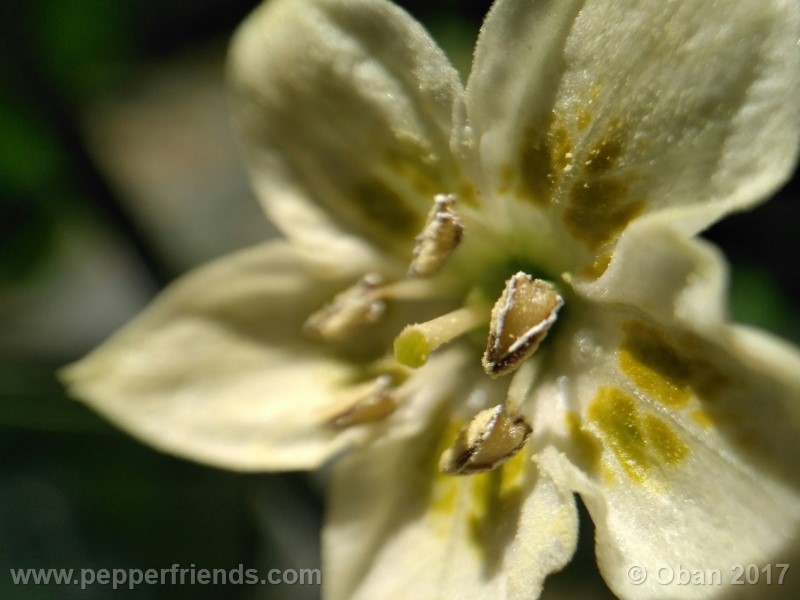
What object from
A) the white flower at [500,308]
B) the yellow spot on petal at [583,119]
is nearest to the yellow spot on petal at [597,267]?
the white flower at [500,308]

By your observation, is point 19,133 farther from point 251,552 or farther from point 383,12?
point 383,12

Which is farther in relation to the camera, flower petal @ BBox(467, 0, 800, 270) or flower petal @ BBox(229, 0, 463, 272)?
flower petal @ BBox(229, 0, 463, 272)

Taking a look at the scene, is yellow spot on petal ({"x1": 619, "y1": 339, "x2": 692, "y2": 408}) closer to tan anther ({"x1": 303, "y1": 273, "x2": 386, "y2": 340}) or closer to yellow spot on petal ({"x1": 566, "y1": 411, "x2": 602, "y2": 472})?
yellow spot on petal ({"x1": 566, "y1": 411, "x2": 602, "y2": 472})

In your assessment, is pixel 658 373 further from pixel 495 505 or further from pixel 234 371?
pixel 234 371

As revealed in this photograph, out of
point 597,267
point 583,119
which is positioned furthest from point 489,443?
point 583,119

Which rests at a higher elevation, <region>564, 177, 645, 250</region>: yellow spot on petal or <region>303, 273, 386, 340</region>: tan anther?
<region>564, 177, 645, 250</region>: yellow spot on petal

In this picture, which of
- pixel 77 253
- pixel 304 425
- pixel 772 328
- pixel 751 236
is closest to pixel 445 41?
pixel 751 236

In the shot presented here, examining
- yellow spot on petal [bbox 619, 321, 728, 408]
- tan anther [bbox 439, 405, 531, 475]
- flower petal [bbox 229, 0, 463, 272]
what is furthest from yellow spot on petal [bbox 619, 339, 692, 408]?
flower petal [bbox 229, 0, 463, 272]
